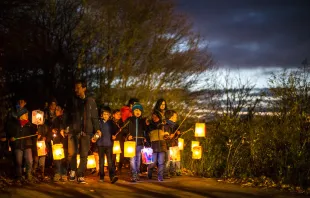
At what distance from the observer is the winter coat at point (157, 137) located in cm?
1391

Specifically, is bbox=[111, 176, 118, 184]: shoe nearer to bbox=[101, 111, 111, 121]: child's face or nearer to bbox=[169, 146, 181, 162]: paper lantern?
bbox=[101, 111, 111, 121]: child's face

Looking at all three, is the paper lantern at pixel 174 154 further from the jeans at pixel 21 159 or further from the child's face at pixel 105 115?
the jeans at pixel 21 159

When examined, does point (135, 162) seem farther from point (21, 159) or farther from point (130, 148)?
point (21, 159)

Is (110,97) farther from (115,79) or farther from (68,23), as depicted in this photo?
(68,23)

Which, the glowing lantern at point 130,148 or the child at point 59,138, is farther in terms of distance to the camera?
the child at point 59,138

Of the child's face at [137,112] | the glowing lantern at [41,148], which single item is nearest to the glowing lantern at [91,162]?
the glowing lantern at [41,148]

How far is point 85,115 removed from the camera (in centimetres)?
1300

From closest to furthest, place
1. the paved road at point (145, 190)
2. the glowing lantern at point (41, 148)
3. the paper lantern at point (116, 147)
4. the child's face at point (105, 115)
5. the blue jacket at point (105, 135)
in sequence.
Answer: the paved road at point (145, 190) < the blue jacket at point (105, 135) < the child's face at point (105, 115) < the glowing lantern at point (41, 148) < the paper lantern at point (116, 147)

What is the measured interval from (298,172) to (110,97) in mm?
12376

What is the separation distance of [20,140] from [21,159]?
0.51m

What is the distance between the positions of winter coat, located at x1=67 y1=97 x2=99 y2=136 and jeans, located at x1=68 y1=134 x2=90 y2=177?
207 mm

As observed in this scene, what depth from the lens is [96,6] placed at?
933 inches

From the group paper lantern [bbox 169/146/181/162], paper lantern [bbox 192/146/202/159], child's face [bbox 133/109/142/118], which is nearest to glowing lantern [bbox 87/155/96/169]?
child's face [bbox 133/109/142/118]

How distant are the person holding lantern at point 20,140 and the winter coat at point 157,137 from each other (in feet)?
10.3
